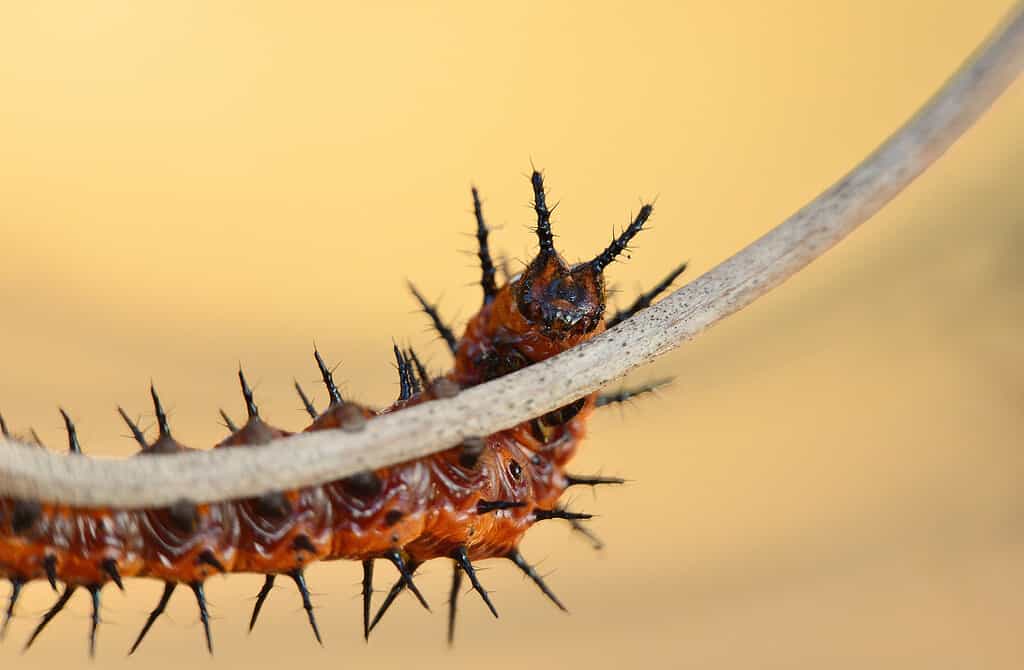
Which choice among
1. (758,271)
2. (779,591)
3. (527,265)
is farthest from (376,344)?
(758,271)

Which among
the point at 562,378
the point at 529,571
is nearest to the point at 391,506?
the point at 529,571

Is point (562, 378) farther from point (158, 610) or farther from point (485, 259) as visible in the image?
point (158, 610)

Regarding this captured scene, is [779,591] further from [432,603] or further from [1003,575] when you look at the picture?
[432,603]

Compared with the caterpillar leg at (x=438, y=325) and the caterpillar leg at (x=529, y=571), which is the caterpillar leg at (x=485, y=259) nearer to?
the caterpillar leg at (x=438, y=325)

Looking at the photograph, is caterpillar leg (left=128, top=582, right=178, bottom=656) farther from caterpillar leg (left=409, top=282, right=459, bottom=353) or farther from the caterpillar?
caterpillar leg (left=409, top=282, right=459, bottom=353)

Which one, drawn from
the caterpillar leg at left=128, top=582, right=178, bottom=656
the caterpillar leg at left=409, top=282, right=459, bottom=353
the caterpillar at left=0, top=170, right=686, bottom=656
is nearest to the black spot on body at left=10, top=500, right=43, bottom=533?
the caterpillar at left=0, top=170, right=686, bottom=656
